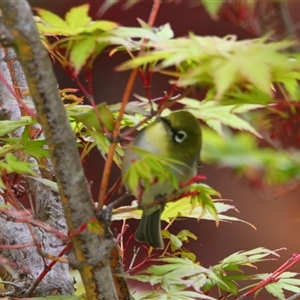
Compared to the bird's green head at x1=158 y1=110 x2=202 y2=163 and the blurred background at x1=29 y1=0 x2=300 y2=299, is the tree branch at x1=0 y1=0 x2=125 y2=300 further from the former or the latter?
the blurred background at x1=29 y1=0 x2=300 y2=299

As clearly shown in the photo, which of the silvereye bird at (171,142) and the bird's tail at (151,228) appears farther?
the bird's tail at (151,228)

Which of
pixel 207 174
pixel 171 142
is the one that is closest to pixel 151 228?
pixel 171 142

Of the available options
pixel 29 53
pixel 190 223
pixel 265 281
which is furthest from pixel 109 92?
pixel 29 53

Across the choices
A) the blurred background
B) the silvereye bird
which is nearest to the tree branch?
the silvereye bird

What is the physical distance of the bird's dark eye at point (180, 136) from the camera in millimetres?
536

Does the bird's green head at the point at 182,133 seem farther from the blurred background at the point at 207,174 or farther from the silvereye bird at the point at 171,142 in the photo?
the blurred background at the point at 207,174

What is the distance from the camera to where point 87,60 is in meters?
0.45

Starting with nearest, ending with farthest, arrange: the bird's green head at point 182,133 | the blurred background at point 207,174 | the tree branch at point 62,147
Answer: the tree branch at point 62,147
the bird's green head at point 182,133
the blurred background at point 207,174

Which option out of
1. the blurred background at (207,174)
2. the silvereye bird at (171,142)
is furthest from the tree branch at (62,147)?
Answer: the blurred background at (207,174)

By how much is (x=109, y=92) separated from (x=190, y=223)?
1.50 ft

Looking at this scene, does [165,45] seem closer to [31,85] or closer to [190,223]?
[31,85]

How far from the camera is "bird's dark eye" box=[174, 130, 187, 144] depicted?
0.54 metres

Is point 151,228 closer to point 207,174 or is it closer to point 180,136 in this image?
point 180,136

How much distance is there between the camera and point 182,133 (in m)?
0.54
